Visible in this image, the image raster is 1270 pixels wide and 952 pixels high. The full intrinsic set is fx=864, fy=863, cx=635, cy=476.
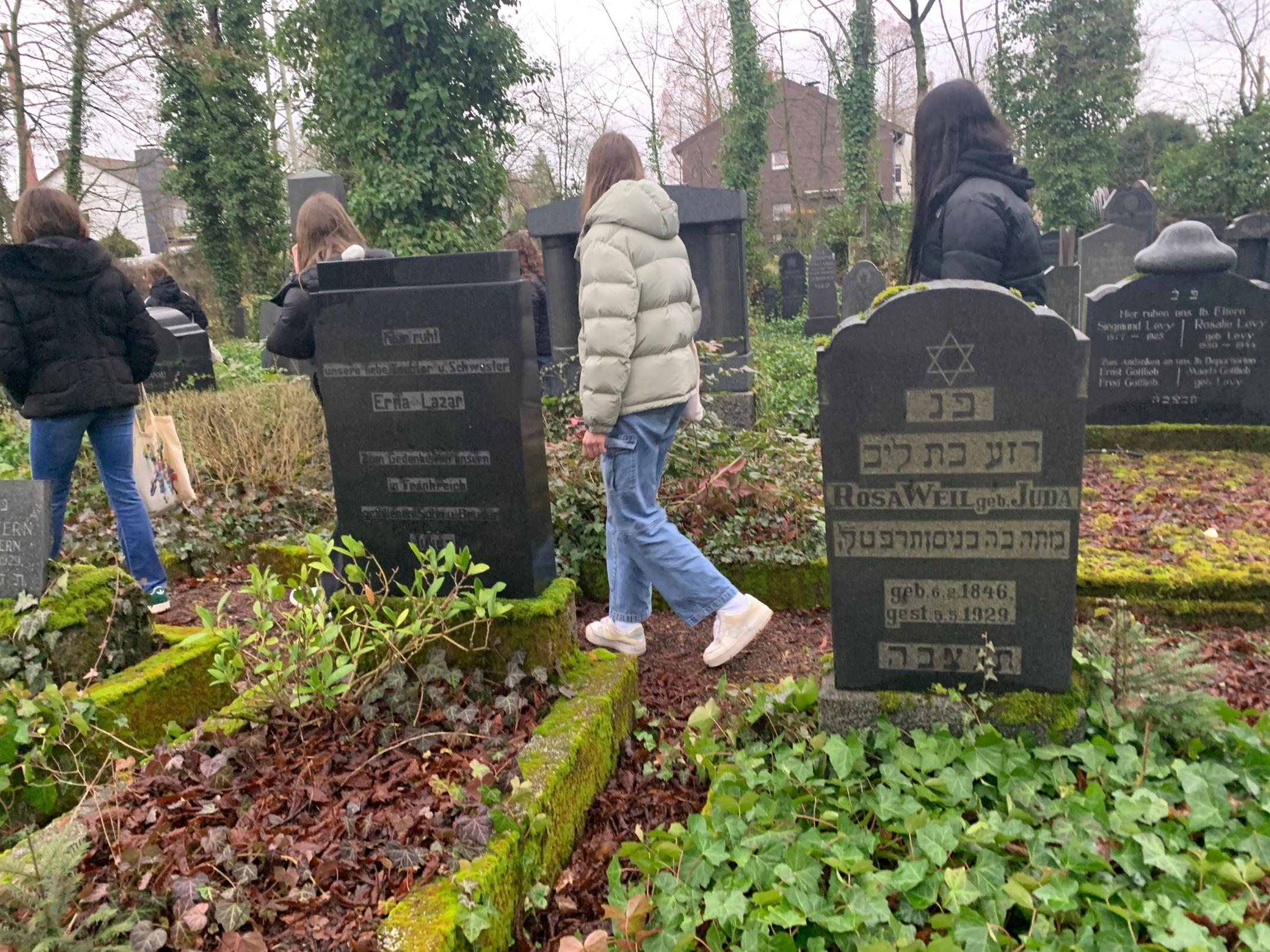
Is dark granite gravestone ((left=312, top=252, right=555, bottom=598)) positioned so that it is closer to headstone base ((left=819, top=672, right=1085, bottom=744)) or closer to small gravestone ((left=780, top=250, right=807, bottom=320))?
headstone base ((left=819, top=672, right=1085, bottom=744))

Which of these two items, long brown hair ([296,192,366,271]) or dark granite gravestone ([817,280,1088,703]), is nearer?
dark granite gravestone ([817,280,1088,703])

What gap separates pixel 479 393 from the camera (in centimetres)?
330

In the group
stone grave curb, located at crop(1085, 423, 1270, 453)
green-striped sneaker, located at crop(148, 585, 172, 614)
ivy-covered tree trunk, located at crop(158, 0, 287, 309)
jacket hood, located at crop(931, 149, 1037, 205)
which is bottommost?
green-striped sneaker, located at crop(148, 585, 172, 614)

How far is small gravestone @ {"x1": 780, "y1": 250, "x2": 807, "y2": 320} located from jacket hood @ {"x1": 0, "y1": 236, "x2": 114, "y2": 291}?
61.5 ft

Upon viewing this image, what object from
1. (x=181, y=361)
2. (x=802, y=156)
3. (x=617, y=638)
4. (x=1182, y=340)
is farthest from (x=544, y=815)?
(x=802, y=156)

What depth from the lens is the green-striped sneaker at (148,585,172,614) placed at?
433cm

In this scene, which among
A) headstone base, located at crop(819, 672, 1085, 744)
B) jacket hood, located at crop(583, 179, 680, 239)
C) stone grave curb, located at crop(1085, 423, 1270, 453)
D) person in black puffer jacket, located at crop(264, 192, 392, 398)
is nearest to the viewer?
headstone base, located at crop(819, 672, 1085, 744)

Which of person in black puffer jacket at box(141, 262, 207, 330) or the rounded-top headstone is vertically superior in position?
person in black puffer jacket at box(141, 262, 207, 330)

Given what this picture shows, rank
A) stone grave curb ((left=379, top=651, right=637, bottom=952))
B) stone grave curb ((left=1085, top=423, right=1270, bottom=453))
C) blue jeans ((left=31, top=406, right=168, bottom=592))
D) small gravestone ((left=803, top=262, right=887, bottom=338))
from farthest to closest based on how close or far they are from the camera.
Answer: small gravestone ((left=803, top=262, right=887, bottom=338)) < stone grave curb ((left=1085, top=423, right=1270, bottom=453)) < blue jeans ((left=31, top=406, right=168, bottom=592)) < stone grave curb ((left=379, top=651, right=637, bottom=952))

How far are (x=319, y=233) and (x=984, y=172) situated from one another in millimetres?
2974

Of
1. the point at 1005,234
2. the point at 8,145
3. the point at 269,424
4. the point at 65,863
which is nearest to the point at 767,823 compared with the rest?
the point at 65,863

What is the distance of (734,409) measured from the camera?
27.3ft

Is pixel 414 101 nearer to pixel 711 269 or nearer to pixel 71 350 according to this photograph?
pixel 711 269

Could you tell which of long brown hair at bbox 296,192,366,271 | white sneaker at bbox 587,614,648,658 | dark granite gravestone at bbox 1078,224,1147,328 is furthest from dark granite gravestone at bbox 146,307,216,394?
dark granite gravestone at bbox 1078,224,1147,328
